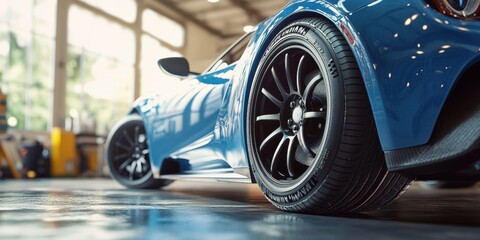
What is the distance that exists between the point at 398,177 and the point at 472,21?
77cm

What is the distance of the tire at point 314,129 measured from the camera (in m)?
1.81

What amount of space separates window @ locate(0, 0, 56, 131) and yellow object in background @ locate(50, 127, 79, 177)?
2207 mm

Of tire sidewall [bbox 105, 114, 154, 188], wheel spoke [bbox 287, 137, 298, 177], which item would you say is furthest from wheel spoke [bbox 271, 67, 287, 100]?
tire sidewall [bbox 105, 114, 154, 188]

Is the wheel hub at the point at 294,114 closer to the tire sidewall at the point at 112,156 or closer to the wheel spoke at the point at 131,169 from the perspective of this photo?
the tire sidewall at the point at 112,156

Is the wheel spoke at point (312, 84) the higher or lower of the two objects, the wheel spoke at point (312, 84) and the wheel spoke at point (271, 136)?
the higher

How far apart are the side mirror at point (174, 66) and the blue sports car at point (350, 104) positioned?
694 mm

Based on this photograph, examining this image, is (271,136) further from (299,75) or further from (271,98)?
(299,75)

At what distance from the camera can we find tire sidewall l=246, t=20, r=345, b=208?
1836 millimetres

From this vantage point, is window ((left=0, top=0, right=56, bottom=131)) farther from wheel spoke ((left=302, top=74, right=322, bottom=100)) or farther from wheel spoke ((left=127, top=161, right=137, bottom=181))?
wheel spoke ((left=302, top=74, right=322, bottom=100))

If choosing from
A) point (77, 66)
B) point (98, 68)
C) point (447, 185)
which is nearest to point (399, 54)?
point (447, 185)

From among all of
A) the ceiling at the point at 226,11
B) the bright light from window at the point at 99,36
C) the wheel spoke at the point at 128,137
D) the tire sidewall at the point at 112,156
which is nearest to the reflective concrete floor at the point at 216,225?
the tire sidewall at the point at 112,156

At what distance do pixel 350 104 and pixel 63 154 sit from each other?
9.73 meters

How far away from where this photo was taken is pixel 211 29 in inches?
861

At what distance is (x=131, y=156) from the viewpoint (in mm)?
4512
